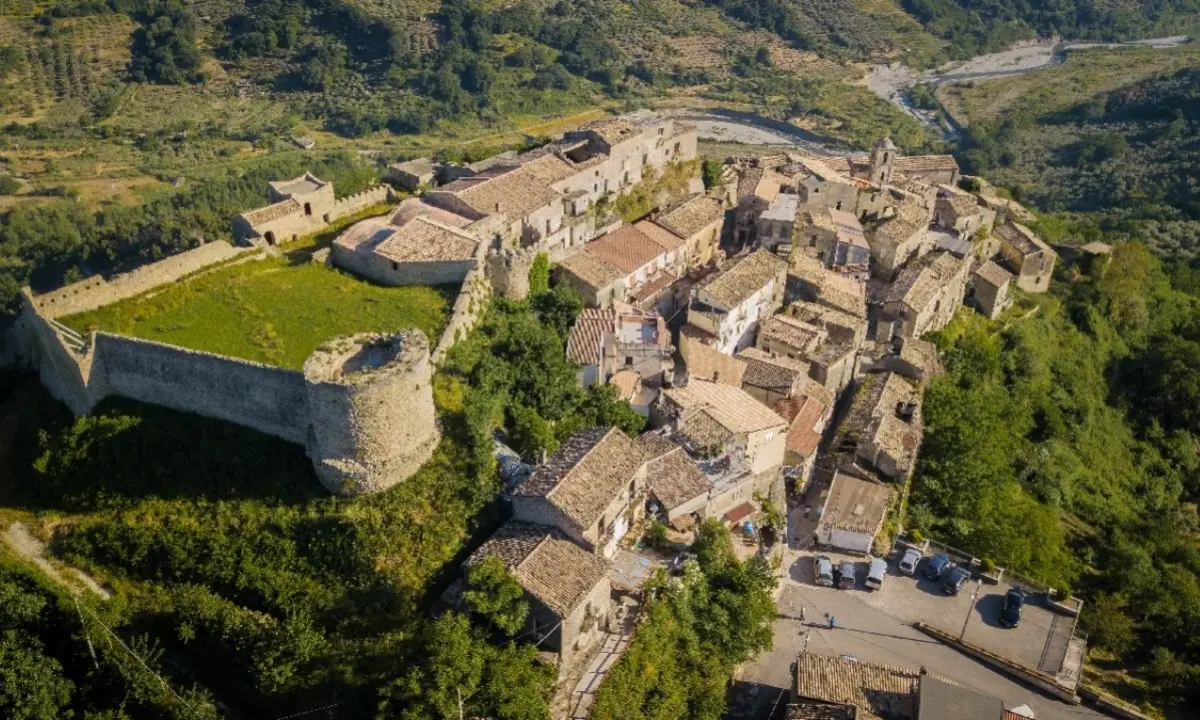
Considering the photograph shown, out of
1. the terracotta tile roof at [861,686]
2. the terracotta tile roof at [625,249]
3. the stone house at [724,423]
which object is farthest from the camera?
the terracotta tile roof at [625,249]

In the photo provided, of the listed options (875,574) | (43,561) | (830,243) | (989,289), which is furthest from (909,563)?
(43,561)

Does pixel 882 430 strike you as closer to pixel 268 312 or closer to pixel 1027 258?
pixel 268 312

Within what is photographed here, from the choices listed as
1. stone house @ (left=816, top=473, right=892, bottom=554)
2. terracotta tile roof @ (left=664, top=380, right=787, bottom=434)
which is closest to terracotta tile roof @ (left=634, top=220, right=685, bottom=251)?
terracotta tile roof @ (left=664, top=380, right=787, bottom=434)

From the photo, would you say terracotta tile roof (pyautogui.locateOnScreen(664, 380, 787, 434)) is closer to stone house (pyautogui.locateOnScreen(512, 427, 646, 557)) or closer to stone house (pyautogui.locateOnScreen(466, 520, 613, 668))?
stone house (pyautogui.locateOnScreen(512, 427, 646, 557))

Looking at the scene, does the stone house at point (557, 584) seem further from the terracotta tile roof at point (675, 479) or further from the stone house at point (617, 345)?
the stone house at point (617, 345)

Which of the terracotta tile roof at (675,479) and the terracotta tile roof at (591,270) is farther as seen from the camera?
the terracotta tile roof at (591,270)

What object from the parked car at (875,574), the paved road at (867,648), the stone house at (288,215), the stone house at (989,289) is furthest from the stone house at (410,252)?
the stone house at (989,289)

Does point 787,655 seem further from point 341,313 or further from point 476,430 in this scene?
point 341,313
